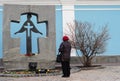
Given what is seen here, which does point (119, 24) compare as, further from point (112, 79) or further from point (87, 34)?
point (112, 79)

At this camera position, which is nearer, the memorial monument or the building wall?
the memorial monument

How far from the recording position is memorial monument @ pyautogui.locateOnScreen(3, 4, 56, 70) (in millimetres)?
15836

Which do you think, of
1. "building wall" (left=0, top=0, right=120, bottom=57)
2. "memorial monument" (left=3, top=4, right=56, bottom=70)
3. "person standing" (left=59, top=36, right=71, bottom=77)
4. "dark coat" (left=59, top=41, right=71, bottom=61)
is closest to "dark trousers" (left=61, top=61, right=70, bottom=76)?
"person standing" (left=59, top=36, right=71, bottom=77)

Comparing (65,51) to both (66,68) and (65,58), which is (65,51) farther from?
(66,68)

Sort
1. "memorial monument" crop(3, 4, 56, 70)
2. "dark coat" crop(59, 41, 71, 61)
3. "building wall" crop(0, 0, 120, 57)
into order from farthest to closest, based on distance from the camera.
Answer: "building wall" crop(0, 0, 120, 57) → "memorial monument" crop(3, 4, 56, 70) → "dark coat" crop(59, 41, 71, 61)

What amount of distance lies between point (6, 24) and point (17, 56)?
5.29 feet

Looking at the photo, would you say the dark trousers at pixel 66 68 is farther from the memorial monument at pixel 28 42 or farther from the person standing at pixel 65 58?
the memorial monument at pixel 28 42

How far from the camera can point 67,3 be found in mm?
21734

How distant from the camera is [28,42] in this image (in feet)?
53.1

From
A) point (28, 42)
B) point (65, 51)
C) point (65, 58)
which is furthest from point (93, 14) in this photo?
point (65, 58)

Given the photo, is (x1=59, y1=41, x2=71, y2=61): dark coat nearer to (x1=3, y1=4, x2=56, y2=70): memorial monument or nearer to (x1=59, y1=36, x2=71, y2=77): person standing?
(x1=59, y1=36, x2=71, y2=77): person standing

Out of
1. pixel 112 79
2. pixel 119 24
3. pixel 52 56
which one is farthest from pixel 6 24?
pixel 119 24

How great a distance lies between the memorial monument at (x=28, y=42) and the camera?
15.8 meters

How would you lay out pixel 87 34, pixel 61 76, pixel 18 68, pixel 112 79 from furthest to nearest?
pixel 87 34, pixel 18 68, pixel 61 76, pixel 112 79
